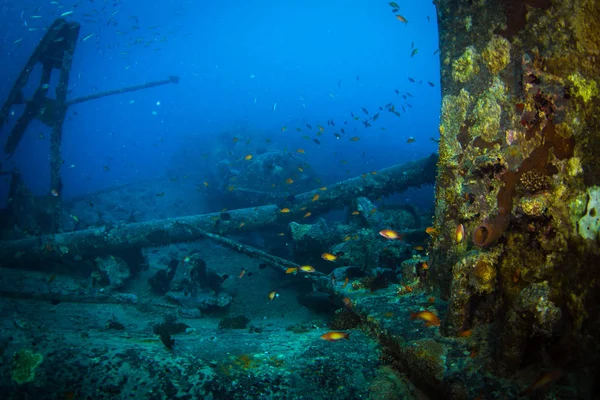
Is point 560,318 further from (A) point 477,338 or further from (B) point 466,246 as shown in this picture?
(B) point 466,246

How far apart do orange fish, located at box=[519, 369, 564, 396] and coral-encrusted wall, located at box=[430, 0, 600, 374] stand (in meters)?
0.13

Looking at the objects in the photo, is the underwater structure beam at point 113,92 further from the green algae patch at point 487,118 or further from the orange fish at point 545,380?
the orange fish at point 545,380

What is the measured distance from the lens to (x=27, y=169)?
2729 inches

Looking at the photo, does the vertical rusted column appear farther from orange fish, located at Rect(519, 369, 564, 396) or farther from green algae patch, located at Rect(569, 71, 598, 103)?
green algae patch, located at Rect(569, 71, 598, 103)

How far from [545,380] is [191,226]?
8703mm

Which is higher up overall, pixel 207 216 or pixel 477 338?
pixel 477 338

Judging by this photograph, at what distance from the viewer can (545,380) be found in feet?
7.04

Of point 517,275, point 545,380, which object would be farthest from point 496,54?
point 545,380

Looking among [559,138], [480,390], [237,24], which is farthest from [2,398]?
[237,24]

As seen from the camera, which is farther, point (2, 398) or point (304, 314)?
point (304, 314)

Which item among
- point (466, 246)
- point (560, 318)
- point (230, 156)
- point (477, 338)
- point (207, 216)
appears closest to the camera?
point (560, 318)

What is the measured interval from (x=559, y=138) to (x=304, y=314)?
6215 millimetres

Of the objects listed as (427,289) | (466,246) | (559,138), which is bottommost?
(427,289)

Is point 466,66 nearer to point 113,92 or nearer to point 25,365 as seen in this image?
point 25,365
